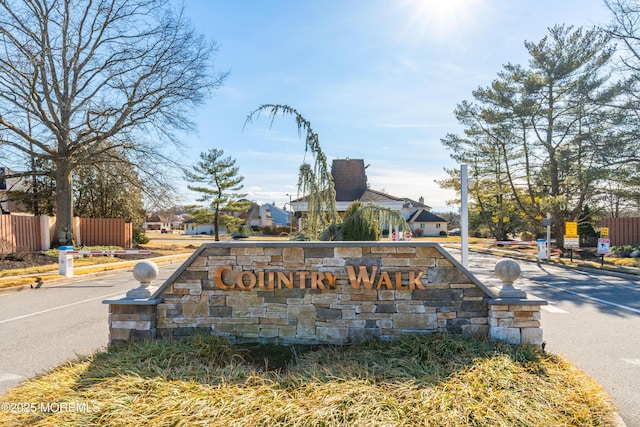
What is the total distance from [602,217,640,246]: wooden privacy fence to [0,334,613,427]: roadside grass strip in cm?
1951

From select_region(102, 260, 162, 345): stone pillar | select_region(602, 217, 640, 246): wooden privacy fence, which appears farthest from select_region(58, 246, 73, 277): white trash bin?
select_region(602, 217, 640, 246): wooden privacy fence

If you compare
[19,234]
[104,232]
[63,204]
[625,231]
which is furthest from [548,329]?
[104,232]

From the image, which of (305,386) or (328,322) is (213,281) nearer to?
(328,322)

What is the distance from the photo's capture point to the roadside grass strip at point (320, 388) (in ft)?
8.91

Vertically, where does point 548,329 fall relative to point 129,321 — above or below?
below

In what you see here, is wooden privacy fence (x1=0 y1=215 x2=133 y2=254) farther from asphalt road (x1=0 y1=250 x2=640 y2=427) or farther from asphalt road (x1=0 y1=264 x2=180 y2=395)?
asphalt road (x1=0 y1=250 x2=640 y2=427)

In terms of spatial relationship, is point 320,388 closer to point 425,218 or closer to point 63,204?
point 63,204

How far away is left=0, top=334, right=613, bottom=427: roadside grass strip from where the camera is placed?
8.91ft

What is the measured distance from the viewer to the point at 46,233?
16.1m

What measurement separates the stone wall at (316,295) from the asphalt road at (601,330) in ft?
4.21

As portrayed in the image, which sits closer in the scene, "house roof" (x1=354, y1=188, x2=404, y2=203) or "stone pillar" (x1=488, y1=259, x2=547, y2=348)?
"stone pillar" (x1=488, y1=259, x2=547, y2=348)

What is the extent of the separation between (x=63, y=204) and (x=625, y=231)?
27.6 m

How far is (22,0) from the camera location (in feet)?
47.9

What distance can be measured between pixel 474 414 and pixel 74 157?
19186 millimetres
